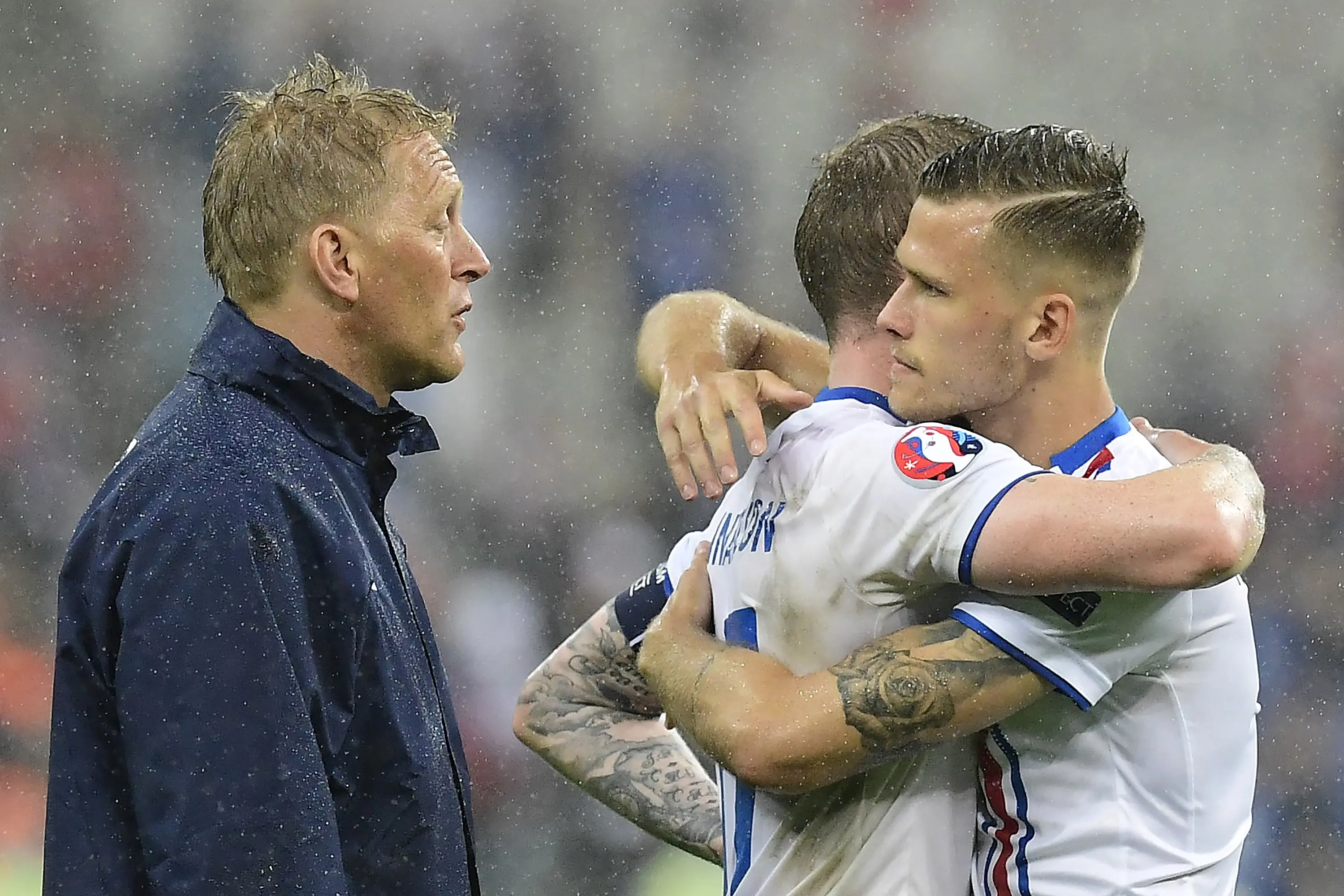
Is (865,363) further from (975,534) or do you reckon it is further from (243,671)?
(243,671)

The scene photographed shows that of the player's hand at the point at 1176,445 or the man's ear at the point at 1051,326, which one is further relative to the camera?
the player's hand at the point at 1176,445

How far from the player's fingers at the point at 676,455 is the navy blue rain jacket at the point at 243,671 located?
1.42ft

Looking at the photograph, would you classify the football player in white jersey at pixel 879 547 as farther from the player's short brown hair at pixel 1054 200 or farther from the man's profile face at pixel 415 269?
the man's profile face at pixel 415 269

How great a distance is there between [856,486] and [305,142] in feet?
3.26

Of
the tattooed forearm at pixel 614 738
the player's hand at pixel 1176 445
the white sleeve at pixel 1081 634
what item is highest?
the player's hand at pixel 1176 445

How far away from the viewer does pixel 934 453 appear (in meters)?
1.64

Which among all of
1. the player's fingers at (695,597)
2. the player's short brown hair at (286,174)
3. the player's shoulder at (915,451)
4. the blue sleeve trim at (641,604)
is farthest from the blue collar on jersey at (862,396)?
the player's short brown hair at (286,174)

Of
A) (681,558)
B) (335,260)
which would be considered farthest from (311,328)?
(681,558)

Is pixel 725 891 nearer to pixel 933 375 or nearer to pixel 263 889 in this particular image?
pixel 263 889

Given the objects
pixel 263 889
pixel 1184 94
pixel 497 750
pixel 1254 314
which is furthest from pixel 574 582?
pixel 263 889

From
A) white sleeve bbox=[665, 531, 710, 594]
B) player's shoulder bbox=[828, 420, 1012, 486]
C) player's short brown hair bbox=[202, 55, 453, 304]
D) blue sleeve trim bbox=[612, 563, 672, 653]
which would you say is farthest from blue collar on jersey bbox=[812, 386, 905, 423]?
player's short brown hair bbox=[202, 55, 453, 304]

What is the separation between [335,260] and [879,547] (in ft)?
3.03

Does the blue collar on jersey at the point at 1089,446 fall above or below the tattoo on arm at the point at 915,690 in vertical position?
above

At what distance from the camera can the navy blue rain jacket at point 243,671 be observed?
1688 millimetres
